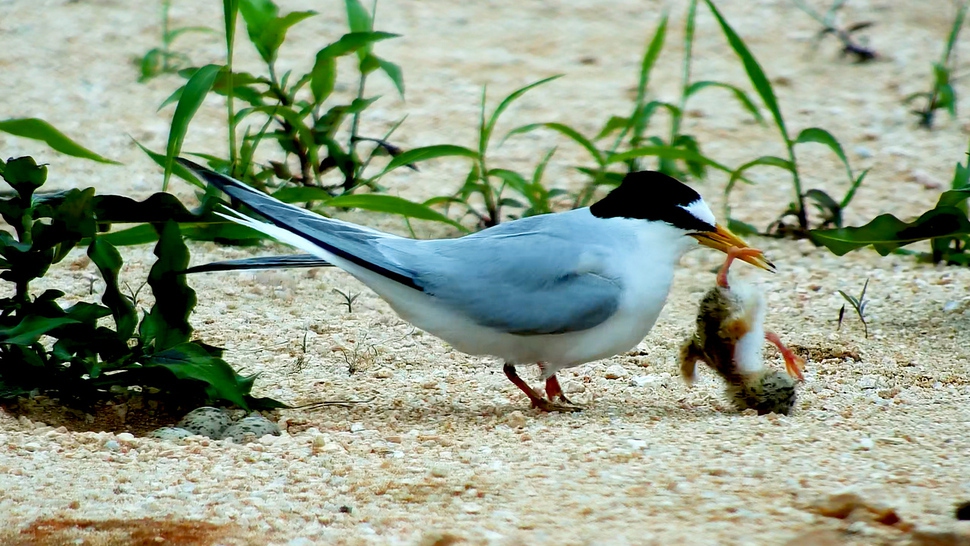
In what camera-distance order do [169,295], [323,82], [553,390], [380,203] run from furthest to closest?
1. [323,82]
2. [380,203]
3. [553,390]
4. [169,295]

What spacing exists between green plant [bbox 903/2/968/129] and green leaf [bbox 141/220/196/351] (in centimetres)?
380

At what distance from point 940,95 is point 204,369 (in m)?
4.17

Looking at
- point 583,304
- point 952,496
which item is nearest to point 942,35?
point 583,304

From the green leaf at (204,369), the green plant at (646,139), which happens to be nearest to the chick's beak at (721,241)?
the green plant at (646,139)

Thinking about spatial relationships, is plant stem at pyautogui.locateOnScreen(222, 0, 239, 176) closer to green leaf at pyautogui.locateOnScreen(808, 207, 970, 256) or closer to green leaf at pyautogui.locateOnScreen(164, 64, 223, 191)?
green leaf at pyautogui.locateOnScreen(164, 64, 223, 191)

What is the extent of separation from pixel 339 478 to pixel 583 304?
2.91ft

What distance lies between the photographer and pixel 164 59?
21.6 ft

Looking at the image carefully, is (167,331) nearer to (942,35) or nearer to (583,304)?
(583,304)

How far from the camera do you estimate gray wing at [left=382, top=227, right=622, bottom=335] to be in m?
3.23

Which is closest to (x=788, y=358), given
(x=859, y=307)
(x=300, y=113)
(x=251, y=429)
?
(x=859, y=307)

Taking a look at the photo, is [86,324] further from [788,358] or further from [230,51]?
[788,358]

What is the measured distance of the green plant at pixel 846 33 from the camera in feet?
22.6

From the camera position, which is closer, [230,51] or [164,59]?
[230,51]

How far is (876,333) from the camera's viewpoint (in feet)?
13.0
